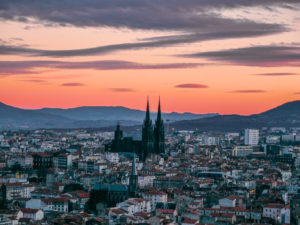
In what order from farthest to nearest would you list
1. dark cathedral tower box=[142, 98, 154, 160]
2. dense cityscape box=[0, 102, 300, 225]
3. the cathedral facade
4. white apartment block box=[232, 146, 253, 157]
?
white apartment block box=[232, 146, 253, 157] < the cathedral facade < dark cathedral tower box=[142, 98, 154, 160] < dense cityscape box=[0, 102, 300, 225]

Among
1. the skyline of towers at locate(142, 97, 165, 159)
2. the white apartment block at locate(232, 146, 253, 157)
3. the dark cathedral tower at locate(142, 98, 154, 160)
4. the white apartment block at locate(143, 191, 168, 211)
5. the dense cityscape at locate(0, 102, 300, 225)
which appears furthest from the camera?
the white apartment block at locate(232, 146, 253, 157)

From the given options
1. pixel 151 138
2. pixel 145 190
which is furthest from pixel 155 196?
pixel 151 138

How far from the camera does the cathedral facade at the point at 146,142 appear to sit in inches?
4796

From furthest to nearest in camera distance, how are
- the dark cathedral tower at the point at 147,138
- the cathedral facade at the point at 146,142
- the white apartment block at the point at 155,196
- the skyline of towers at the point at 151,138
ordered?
the cathedral facade at the point at 146,142 < the skyline of towers at the point at 151,138 < the dark cathedral tower at the point at 147,138 < the white apartment block at the point at 155,196

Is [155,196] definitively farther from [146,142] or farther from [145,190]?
[146,142]

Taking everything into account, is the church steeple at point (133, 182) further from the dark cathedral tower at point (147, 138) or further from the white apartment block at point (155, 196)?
the dark cathedral tower at point (147, 138)

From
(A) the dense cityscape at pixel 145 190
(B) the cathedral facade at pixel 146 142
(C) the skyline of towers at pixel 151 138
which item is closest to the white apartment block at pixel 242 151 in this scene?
(A) the dense cityscape at pixel 145 190

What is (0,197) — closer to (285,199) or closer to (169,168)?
(285,199)

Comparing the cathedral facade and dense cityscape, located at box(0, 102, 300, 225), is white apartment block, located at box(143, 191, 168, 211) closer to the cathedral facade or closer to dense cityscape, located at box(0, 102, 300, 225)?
dense cityscape, located at box(0, 102, 300, 225)

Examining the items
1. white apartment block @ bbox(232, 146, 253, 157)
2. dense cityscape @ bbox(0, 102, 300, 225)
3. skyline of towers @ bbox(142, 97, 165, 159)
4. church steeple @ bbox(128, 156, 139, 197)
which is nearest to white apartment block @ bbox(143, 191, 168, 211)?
dense cityscape @ bbox(0, 102, 300, 225)

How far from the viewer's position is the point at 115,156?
123 meters

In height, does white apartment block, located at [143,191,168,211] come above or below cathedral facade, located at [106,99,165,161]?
below

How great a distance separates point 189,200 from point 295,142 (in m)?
135

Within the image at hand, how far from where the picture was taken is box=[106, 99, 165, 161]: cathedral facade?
121812mm
